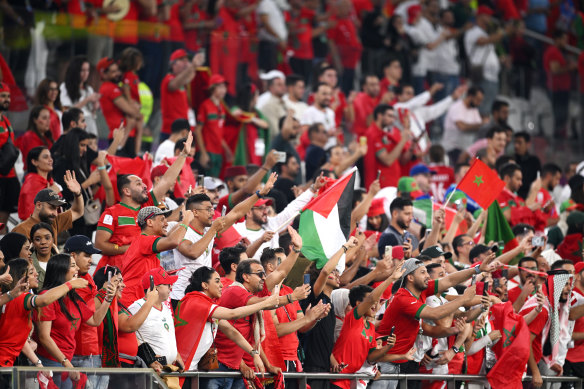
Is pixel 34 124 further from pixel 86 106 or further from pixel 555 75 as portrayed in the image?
pixel 555 75

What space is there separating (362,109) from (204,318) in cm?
983

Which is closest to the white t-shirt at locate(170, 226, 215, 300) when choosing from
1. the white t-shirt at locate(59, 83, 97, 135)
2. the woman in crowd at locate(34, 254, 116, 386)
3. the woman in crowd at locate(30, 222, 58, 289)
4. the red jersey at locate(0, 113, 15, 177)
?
the woman in crowd at locate(30, 222, 58, 289)

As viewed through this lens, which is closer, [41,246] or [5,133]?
[41,246]

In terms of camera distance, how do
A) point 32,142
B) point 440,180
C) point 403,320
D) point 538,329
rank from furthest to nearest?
1. point 440,180
2. point 32,142
3. point 538,329
4. point 403,320

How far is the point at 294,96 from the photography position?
20.2m

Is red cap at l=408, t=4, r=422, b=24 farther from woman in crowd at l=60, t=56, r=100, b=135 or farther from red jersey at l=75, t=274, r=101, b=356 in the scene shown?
red jersey at l=75, t=274, r=101, b=356

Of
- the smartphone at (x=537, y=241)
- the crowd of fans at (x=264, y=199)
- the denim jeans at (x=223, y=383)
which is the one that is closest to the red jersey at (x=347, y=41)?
→ the crowd of fans at (x=264, y=199)

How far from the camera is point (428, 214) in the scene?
664 inches

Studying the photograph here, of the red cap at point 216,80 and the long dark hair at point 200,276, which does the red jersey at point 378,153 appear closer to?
the red cap at point 216,80

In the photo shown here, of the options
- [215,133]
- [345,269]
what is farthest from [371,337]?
[215,133]

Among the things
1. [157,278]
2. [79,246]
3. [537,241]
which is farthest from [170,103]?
[157,278]

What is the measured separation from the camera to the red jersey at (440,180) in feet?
63.0

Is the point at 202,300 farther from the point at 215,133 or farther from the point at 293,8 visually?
the point at 293,8

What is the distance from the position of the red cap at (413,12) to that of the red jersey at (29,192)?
1168cm
